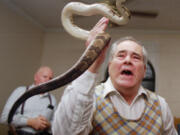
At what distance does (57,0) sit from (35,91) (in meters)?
2.68

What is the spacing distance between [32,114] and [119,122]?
1.34 m

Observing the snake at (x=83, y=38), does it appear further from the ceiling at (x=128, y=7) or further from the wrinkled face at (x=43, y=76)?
the ceiling at (x=128, y=7)

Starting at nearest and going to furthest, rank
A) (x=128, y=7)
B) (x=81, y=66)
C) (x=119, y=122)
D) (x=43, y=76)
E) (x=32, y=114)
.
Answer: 1. (x=81, y=66)
2. (x=119, y=122)
3. (x=32, y=114)
4. (x=43, y=76)
5. (x=128, y=7)

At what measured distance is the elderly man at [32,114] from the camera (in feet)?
6.07

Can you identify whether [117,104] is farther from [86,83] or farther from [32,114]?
[32,114]

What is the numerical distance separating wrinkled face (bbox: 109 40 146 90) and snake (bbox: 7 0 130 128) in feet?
0.49

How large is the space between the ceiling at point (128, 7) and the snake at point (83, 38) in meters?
1.87

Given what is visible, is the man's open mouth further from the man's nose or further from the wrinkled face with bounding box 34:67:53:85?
the wrinkled face with bounding box 34:67:53:85

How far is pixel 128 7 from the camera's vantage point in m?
3.06

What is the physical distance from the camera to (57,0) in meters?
3.14

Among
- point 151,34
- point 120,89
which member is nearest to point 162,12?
point 151,34

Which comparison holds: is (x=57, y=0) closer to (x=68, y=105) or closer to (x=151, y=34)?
(x=151, y=34)

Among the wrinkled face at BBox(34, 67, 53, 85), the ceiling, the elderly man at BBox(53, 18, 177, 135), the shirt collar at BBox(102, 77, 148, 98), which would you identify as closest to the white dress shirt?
the elderly man at BBox(53, 18, 177, 135)

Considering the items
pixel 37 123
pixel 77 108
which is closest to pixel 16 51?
pixel 37 123
